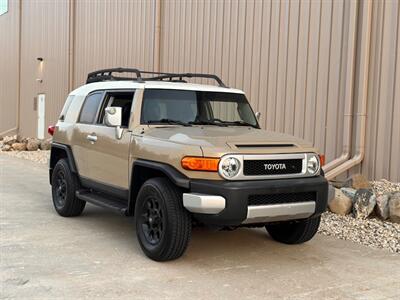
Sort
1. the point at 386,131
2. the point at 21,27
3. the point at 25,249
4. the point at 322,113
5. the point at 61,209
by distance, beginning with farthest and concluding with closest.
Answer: the point at 21,27, the point at 322,113, the point at 386,131, the point at 61,209, the point at 25,249

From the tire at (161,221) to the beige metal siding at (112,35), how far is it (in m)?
10.5

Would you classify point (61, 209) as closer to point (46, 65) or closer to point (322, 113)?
point (322, 113)

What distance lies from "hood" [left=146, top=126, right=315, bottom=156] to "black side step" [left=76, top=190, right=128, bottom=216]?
0.97 metres

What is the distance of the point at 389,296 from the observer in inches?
188

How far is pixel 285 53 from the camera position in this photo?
36.4 feet

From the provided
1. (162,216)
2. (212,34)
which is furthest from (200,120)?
(212,34)

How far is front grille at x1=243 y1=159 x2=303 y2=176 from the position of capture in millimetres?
5340

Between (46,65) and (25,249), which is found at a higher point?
(46,65)

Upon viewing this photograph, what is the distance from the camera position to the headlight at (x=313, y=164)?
5793 millimetres

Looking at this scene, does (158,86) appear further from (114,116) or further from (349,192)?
(349,192)

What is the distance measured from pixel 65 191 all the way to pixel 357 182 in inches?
186

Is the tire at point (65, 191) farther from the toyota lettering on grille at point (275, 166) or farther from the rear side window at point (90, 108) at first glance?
the toyota lettering on grille at point (275, 166)

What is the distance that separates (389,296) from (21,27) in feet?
79.7

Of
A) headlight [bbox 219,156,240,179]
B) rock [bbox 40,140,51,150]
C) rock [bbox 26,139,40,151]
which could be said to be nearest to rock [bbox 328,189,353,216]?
headlight [bbox 219,156,240,179]
